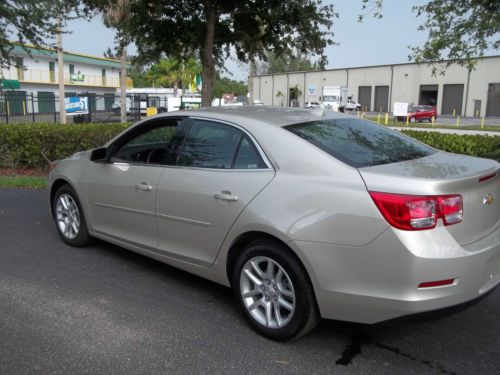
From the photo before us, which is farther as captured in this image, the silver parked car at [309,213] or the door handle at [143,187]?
the door handle at [143,187]

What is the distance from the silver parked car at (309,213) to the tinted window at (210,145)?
1 centimetres

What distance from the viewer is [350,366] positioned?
313 centimetres

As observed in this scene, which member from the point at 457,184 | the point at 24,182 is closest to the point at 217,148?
the point at 457,184

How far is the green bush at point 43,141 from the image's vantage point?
33.4ft

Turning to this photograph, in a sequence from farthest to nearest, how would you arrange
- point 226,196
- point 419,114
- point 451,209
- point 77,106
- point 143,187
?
point 419,114 → point 77,106 → point 143,187 → point 226,196 → point 451,209

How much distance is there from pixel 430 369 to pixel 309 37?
25.7 feet

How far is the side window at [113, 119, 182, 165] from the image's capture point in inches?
171

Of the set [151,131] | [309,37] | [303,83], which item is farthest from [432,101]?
[151,131]

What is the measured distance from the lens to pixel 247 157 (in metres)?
3.71

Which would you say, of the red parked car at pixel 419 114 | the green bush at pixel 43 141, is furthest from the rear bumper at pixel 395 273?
the red parked car at pixel 419 114

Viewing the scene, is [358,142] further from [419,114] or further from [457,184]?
[419,114]

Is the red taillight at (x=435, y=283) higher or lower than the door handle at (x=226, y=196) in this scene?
lower

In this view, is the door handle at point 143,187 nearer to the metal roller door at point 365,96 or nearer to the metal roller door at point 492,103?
the metal roller door at point 492,103

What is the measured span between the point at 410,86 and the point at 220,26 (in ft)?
177
